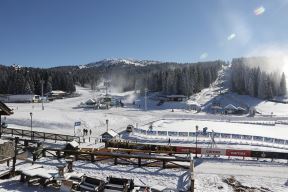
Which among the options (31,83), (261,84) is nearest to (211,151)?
(261,84)

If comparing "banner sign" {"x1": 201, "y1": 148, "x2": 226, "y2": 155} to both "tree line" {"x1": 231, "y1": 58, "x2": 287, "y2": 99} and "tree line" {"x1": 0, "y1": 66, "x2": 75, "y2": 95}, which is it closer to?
"tree line" {"x1": 231, "y1": 58, "x2": 287, "y2": 99}

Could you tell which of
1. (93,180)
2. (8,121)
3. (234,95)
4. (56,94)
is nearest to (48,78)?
(56,94)

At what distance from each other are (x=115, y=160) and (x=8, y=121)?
138ft

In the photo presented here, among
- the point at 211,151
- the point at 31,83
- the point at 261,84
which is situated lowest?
the point at 211,151

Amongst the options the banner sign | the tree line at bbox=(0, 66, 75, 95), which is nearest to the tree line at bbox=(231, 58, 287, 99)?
the tree line at bbox=(0, 66, 75, 95)

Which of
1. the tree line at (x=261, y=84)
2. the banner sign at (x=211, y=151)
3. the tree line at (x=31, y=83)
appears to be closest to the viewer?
the banner sign at (x=211, y=151)

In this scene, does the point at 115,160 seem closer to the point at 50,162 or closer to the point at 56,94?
the point at 50,162

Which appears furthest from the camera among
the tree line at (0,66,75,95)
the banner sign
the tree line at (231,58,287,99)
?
the tree line at (0,66,75,95)

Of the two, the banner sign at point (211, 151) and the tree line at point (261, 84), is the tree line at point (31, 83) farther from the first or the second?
the banner sign at point (211, 151)

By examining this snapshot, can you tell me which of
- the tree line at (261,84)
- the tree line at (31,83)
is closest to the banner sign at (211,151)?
the tree line at (261,84)

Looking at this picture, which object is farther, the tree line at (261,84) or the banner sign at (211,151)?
the tree line at (261,84)

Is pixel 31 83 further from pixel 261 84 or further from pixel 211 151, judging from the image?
pixel 211 151

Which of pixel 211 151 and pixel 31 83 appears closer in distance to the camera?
pixel 211 151

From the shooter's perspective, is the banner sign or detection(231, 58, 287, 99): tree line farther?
detection(231, 58, 287, 99): tree line
